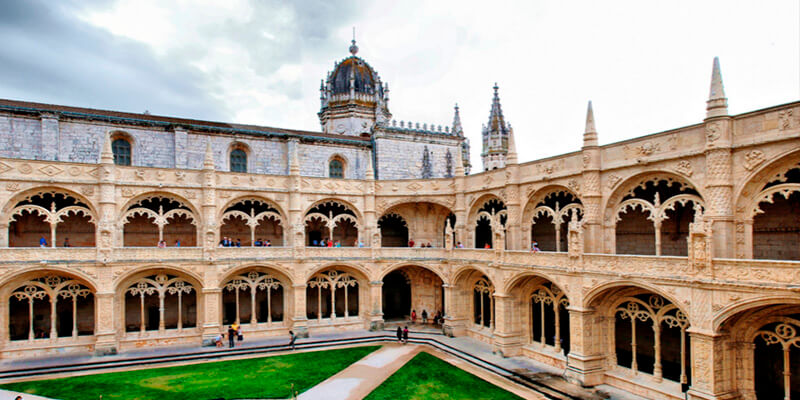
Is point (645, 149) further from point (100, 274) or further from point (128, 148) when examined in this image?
point (128, 148)

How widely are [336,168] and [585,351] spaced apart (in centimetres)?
2236

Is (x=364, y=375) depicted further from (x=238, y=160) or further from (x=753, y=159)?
(x=238, y=160)

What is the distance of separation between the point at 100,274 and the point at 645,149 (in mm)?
Result: 26514

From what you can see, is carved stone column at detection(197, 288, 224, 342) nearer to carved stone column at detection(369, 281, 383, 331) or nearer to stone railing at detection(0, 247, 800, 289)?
stone railing at detection(0, 247, 800, 289)

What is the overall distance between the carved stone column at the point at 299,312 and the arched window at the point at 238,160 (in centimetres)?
981

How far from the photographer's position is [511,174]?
25.8m

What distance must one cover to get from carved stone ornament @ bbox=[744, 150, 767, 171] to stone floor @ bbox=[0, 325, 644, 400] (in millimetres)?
9366

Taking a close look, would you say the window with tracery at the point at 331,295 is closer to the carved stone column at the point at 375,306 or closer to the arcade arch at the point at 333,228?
the carved stone column at the point at 375,306

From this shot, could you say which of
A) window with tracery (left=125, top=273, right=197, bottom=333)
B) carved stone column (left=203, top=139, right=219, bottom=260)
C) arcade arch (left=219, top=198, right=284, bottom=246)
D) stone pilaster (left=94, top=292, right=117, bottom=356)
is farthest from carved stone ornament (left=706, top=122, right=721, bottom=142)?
stone pilaster (left=94, top=292, right=117, bottom=356)

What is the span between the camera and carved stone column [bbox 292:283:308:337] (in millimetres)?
28844

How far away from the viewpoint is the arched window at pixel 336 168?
36625 mm

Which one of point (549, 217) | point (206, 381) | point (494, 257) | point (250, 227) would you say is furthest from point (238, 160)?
point (549, 217)

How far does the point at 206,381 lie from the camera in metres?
21.5

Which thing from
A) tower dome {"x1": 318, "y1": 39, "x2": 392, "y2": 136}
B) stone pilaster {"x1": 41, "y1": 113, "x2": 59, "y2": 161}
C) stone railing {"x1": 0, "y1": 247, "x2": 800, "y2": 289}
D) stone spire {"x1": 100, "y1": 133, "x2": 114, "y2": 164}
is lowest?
stone railing {"x1": 0, "y1": 247, "x2": 800, "y2": 289}
